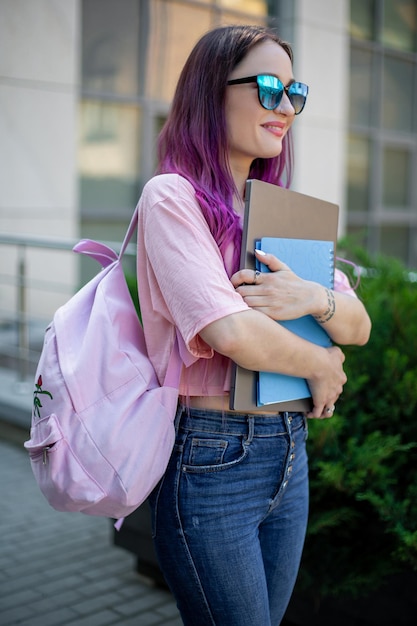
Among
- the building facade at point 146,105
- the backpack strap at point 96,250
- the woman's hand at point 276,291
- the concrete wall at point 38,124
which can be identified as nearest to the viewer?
the woman's hand at point 276,291

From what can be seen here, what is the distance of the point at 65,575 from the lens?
3.87 metres

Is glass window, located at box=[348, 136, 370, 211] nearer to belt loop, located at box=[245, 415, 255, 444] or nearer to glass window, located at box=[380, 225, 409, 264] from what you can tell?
glass window, located at box=[380, 225, 409, 264]

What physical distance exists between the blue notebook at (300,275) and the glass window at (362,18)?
11.7 m

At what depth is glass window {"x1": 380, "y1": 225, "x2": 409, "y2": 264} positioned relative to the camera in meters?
13.9

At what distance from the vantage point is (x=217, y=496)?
1.77 metres

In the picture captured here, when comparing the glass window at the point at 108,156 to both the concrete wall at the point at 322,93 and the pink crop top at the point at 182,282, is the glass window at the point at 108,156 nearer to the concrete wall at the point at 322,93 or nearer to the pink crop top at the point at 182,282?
the concrete wall at the point at 322,93

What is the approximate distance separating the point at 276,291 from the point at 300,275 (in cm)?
16

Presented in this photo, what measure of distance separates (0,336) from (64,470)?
6.14m

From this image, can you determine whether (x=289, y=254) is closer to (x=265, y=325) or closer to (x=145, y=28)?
(x=265, y=325)

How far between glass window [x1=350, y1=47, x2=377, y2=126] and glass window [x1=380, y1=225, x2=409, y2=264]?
195 cm

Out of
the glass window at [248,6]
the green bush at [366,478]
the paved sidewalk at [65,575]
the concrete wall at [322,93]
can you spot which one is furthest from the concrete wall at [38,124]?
the green bush at [366,478]

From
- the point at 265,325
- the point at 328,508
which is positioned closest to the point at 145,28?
the point at 328,508

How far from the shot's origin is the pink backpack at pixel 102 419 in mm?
1745

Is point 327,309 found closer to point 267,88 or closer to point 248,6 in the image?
point 267,88
